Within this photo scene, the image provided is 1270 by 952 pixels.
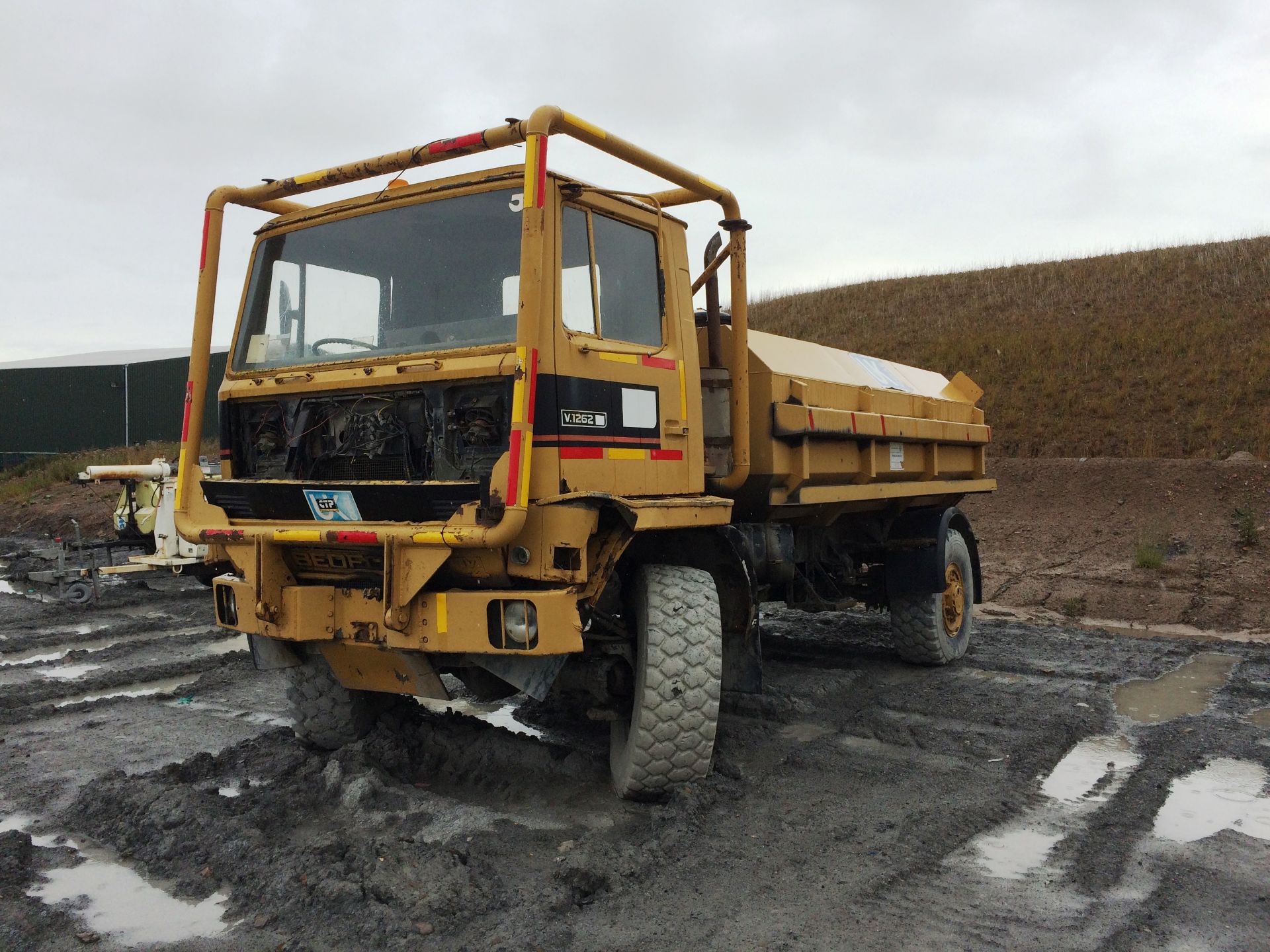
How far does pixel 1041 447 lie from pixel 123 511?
599 inches

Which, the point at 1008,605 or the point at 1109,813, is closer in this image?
the point at 1109,813

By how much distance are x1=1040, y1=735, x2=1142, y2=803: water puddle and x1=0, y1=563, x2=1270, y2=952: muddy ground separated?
2cm

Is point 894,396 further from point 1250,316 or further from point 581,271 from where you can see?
point 1250,316

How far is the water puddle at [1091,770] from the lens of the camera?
4.73m

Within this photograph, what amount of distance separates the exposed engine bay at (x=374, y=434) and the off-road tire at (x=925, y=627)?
432 centimetres

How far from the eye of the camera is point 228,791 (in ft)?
15.6

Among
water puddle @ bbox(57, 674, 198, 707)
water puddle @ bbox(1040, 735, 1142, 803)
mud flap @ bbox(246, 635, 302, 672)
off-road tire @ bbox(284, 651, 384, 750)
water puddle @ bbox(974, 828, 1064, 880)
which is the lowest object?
water puddle @ bbox(974, 828, 1064, 880)

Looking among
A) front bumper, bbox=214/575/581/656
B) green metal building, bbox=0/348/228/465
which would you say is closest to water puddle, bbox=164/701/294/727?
front bumper, bbox=214/575/581/656

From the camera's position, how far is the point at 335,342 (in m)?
4.63

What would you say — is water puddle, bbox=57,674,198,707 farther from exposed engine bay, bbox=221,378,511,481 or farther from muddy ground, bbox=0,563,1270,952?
exposed engine bay, bbox=221,378,511,481

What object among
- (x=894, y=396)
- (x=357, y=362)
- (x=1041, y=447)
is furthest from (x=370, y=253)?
(x=1041, y=447)

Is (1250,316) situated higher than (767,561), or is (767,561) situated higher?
(1250,316)

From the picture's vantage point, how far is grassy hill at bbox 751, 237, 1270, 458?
737 inches

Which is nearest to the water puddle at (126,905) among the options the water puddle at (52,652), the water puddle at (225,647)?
the water puddle at (225,647)
